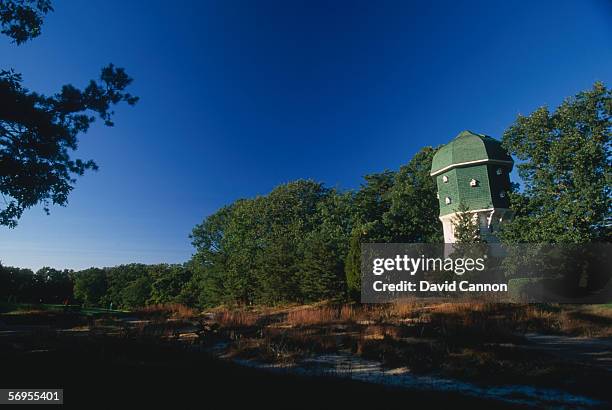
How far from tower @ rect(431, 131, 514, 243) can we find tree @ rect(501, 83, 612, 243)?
5.76m

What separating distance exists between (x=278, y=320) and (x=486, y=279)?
1373cm

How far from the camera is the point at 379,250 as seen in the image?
75.4 ft

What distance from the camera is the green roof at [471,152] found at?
26.6m

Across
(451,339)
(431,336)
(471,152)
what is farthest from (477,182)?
(451,339)

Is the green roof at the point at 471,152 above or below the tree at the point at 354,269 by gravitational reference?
above

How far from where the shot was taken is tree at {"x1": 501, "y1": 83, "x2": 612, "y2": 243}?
53.0 feet

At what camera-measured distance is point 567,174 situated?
17.7 meters

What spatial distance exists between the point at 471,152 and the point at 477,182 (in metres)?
2.66

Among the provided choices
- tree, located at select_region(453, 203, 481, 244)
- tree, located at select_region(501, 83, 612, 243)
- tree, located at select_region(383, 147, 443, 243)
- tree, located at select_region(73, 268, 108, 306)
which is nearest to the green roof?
tree, located at select_region(383, 147, 443, 243)

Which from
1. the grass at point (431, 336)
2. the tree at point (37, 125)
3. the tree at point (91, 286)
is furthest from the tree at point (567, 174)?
the tree at point (91, 286)

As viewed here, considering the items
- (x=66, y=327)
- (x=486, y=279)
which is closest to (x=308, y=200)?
(x=486, y=279)

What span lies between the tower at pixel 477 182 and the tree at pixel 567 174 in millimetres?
5760

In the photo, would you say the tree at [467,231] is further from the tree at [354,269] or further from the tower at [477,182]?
the tree at [354,269]

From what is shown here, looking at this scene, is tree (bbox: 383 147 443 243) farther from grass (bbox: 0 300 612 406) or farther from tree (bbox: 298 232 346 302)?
grass (bbox: 0 300 612 406)
